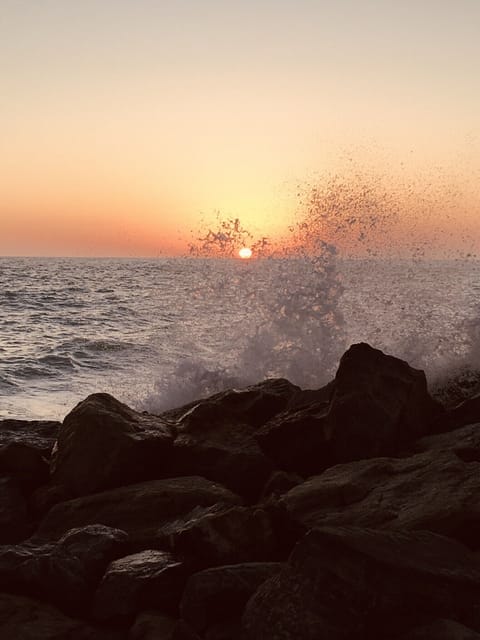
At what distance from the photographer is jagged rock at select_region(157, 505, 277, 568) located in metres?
3.86

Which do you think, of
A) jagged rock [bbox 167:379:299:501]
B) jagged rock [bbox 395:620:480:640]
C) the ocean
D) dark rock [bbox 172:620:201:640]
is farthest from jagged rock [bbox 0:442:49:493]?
the ocean

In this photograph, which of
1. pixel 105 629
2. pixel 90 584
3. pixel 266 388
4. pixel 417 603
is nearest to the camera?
pixel 417 603

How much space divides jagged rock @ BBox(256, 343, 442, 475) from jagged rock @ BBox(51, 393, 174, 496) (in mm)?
881

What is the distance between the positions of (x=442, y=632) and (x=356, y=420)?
2556 millimetres

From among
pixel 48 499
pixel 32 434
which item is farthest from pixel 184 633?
pixel 32 434

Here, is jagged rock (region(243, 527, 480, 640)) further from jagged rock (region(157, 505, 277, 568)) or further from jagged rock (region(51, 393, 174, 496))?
jagged rock (region(51, 393, 174, 496))

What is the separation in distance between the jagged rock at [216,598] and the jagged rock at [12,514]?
2.03m

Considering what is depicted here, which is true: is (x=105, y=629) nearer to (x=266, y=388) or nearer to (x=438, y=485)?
(x=438, y=485)

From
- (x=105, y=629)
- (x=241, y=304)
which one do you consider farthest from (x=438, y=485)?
(x=241, y=304)

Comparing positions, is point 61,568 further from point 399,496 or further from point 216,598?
point 399,496

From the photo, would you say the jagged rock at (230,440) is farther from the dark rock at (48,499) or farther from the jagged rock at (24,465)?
the jagged rock at (24,465)

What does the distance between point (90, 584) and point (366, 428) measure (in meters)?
2.41

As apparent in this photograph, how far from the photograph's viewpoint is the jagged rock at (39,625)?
3521mm

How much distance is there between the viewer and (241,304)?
1216cm
